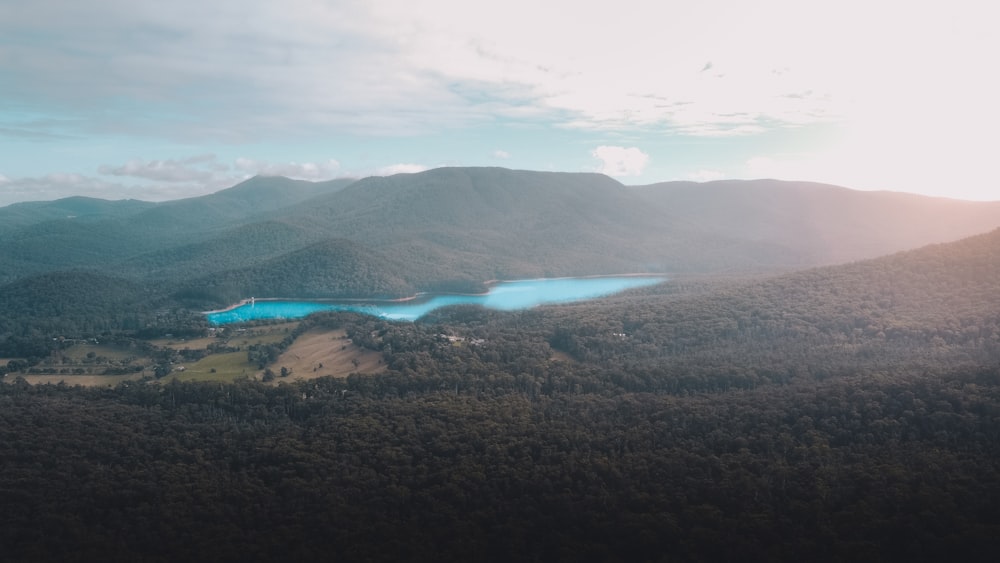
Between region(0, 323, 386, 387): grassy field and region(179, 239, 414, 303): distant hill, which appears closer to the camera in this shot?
region(0, 323, 386, 387): grassy field

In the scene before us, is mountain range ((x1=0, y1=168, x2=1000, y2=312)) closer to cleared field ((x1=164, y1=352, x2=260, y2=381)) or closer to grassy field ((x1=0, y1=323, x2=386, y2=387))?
grassy field ((x1=0, y1=323, x2=386, y2=387))

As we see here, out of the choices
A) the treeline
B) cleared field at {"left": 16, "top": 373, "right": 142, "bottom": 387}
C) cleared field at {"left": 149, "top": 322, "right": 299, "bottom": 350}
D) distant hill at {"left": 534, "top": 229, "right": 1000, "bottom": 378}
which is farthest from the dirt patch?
distant hill at {"left": 534, "top": 229, "right": 1000, "bottom": 378}

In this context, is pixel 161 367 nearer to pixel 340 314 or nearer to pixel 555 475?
pixel 340 314

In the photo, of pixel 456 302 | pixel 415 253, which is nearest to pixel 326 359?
pixel 456 302

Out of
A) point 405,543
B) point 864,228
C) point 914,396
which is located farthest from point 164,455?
point 864,228

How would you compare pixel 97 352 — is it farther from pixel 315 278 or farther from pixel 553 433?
pixel 315 278

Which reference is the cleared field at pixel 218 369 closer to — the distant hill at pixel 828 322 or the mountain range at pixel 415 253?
the distant hill at pixel 828 322
